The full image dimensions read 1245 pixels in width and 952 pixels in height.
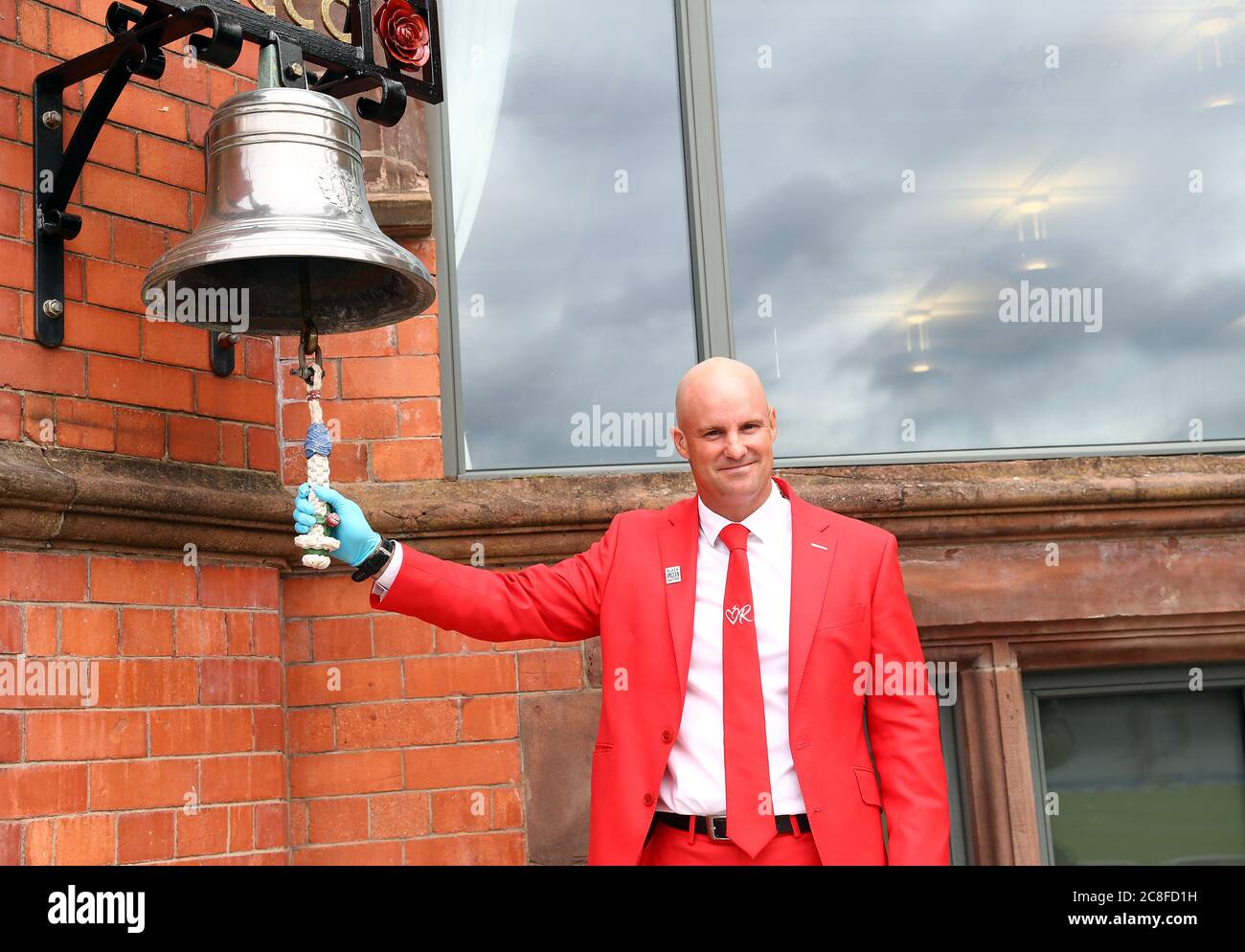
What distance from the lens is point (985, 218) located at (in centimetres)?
421

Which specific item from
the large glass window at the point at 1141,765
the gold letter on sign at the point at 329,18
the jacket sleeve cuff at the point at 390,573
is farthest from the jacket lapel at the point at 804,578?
the gold letter on sign at the point at 329,18

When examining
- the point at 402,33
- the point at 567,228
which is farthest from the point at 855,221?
the point at 402,33

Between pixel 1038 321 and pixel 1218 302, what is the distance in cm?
64

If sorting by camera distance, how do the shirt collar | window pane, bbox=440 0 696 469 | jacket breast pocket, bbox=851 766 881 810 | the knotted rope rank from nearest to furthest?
the knotted rope, jacket breast pocket, bbox=851 766 881 810, the shirt collar, window pane, bbox=440 0 696 469

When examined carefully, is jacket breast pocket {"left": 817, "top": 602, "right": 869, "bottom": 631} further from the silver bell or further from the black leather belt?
the silver bell

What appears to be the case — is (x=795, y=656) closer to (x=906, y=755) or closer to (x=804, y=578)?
(x=804, y=578)

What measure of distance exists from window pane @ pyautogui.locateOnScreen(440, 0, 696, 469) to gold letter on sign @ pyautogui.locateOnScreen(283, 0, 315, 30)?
1.63ft

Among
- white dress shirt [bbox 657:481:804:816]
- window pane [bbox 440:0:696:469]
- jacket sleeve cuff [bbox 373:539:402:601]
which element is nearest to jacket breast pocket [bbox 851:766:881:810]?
white dress shirt [bbox 657:481:804:816]

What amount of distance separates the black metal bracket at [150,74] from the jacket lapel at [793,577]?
1188 millimetres

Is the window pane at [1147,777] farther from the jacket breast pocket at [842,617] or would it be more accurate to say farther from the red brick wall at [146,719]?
the red brick wall at [146,719]

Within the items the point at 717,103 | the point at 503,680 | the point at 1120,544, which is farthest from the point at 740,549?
the point at 717,103

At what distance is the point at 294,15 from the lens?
3.35 metres

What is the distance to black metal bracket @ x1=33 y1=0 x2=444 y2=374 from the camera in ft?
8.41

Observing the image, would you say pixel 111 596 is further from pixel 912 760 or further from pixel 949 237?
pixel 949 237
